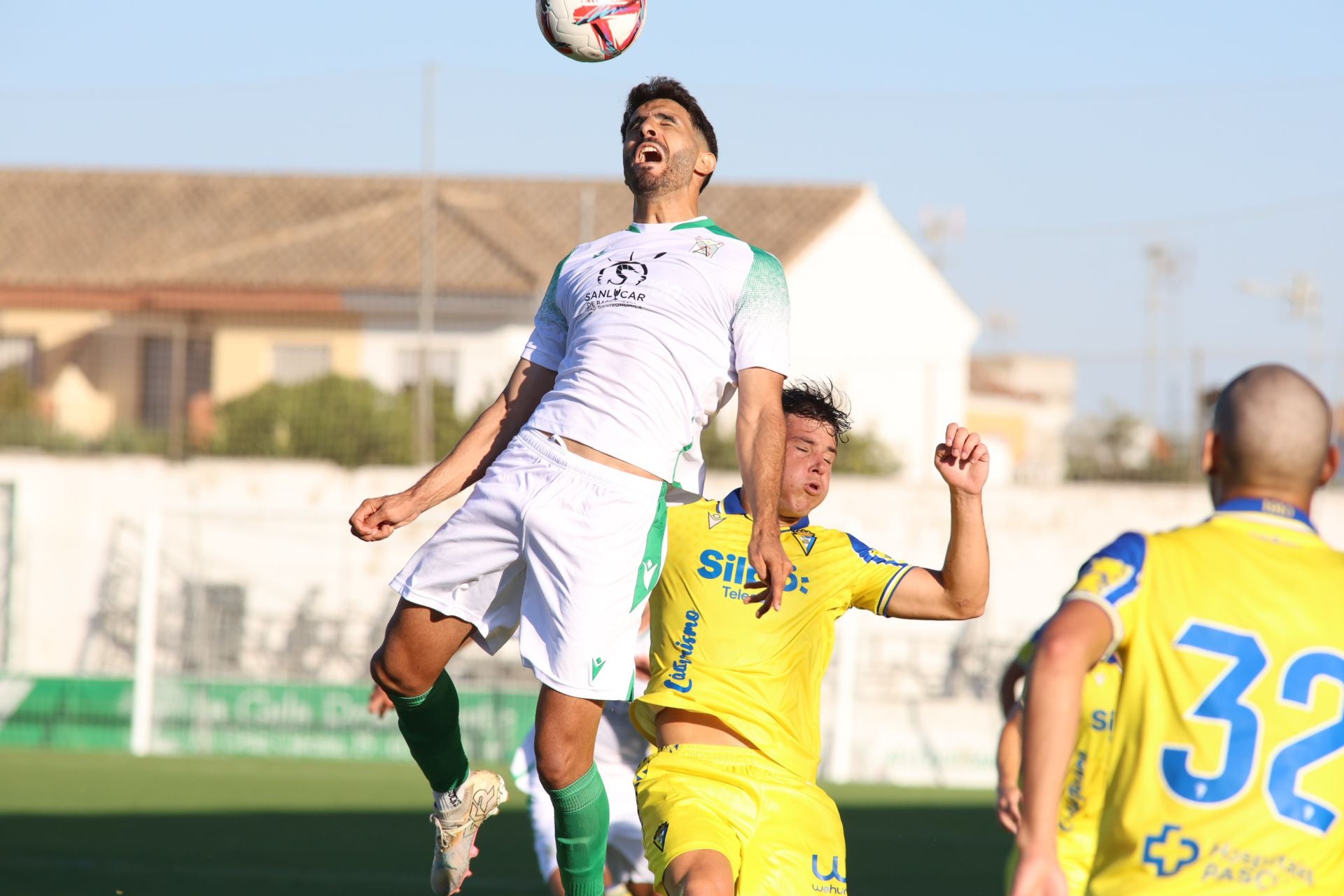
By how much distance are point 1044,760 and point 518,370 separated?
8.76 ft

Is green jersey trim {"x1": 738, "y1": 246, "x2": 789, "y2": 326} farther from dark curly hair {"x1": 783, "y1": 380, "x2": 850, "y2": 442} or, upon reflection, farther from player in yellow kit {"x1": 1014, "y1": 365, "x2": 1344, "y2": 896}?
player in yellow kit {"x1": 1014, "y1": 365, "x2": 1344, "y2": 896}

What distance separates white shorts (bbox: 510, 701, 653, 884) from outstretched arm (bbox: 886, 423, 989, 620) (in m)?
2.02

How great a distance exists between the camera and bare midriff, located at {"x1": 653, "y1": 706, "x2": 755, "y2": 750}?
15.0 feet

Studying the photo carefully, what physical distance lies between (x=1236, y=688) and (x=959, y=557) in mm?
1666

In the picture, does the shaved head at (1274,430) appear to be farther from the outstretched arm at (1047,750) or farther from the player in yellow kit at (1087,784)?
the player in yellow kit at (1087,784)

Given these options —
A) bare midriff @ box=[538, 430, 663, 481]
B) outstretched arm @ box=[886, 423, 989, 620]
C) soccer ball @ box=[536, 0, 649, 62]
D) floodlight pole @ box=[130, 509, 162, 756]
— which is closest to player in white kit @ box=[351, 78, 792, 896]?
bare midriff @ box=[538, 430, 663, 481]

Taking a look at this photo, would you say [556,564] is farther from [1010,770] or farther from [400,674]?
[1010,770]

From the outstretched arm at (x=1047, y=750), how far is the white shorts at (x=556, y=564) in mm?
1805

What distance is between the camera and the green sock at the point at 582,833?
15.4 feet

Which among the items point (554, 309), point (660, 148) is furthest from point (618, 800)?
point (660, 148)

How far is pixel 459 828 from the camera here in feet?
16.1

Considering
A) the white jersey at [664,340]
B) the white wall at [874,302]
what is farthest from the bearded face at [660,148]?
the white wall at [874,302]

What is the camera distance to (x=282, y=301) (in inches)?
1272

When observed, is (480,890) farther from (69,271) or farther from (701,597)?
(69,271)
